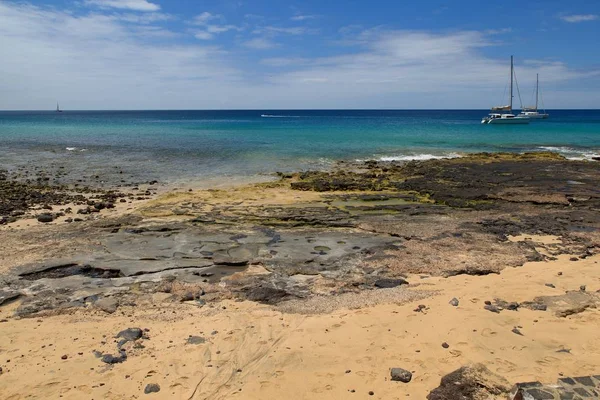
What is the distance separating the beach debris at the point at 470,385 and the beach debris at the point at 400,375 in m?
0.37

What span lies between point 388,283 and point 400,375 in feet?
9.71

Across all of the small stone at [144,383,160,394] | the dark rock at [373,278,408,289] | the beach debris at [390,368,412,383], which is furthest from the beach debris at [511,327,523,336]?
the small stone at [144,383,160,394]

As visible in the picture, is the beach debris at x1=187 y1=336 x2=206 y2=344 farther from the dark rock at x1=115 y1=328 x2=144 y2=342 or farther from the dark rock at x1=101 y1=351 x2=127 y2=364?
the dark rock at x1=101 y1=351 x2=127 y2=364

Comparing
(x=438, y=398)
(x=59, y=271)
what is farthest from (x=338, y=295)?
(x=59, y=271)

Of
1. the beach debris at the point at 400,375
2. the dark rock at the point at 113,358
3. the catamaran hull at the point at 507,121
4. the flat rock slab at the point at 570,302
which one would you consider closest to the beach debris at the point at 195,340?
the dark rock at the point at 113,358

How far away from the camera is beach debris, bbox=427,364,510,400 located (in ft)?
16.2

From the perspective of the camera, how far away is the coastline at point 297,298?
556 centimetres

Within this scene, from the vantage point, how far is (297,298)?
772cm

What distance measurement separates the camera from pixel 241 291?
26.0 feet

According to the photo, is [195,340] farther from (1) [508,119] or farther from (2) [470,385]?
(1) [508,119]

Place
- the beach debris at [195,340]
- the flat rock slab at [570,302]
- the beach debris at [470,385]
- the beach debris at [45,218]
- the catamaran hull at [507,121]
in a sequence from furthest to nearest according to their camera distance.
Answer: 1. the catamaran hull at [507,121]
2. the beach debris at [45,218]
3. the flat rock slab at [570,302]
4. the beach debris at [195,340]
5. the beach debris at [470,385]

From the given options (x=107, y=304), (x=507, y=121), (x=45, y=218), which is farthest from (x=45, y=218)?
(x=507, y=121)

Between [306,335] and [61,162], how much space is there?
2671 cm

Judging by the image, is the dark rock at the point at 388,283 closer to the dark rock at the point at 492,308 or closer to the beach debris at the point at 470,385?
the dark rock at the point at 492,308
